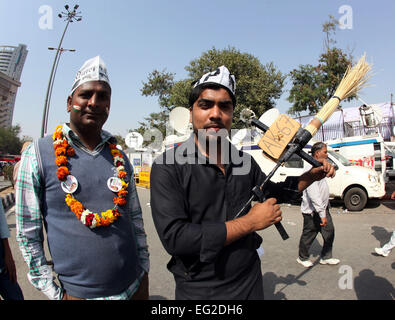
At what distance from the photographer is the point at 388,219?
6883 millimetres

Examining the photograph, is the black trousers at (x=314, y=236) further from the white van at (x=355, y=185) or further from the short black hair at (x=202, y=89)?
the white van at (x=355, y=185)

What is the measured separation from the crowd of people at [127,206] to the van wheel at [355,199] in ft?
24.7

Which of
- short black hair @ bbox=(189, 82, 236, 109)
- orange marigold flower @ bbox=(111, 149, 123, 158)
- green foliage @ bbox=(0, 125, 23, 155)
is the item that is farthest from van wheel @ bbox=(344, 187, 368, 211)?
green foliage @ bbox=(0, 125, 23, 155)

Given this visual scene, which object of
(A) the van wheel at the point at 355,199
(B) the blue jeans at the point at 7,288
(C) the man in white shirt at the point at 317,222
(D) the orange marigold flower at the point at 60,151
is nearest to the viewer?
(D) the orange marigold flower at the point at 60,151

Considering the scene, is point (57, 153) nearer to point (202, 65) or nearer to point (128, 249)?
point (128, 249)

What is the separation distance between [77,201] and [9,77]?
106 m

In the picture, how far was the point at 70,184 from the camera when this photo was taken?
1.45 metres

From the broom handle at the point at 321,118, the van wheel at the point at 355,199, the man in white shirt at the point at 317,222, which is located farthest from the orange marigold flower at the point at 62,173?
the van wheel at the point at 355,199

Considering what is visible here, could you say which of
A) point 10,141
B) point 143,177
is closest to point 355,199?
point 143,177

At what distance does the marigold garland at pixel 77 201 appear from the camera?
1.42 metres

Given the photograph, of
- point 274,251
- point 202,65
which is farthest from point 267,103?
point 274,251

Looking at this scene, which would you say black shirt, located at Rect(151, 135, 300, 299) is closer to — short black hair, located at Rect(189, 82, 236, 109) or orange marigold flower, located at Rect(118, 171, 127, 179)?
short black hair, located at Rect(189, 82, 236, 109)

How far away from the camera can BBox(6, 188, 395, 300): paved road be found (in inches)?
132

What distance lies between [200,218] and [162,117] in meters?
25.8
